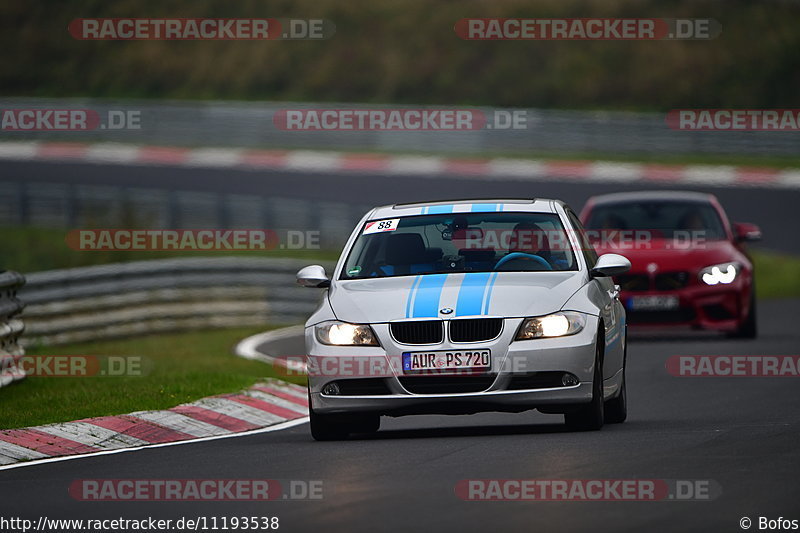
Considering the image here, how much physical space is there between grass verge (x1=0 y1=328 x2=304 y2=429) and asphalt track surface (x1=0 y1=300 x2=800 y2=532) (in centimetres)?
146

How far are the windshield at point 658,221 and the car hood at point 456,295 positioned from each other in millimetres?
8656

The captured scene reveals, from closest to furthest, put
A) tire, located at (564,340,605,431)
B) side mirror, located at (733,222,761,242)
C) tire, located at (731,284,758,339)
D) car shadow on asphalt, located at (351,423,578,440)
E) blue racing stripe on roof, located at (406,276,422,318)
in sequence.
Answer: blue racing stripe on roof, located at (406,276,422,318) < tire, located at (564,340,605,431) < car shadow on asphalt, located at (351,423,578,440) < tire, located at (731,284,758,339) < side mirror, located at (733,222,761,242)

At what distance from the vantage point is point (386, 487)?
8.86 metres

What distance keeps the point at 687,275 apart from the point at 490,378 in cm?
895

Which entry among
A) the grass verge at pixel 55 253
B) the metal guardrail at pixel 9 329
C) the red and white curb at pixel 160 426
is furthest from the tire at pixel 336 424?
the grass verge at pixel 55 253

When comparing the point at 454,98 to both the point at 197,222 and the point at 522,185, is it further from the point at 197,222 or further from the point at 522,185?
the point at 197,222

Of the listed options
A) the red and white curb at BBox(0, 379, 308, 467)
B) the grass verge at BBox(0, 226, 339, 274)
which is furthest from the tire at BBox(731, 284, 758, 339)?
the grass verge at BBox(0, 226, 339, 274)

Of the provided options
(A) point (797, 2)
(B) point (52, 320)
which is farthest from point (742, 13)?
(B) point (52, 320)

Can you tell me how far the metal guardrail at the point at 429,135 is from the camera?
42.3 m

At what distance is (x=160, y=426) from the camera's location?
12484mm

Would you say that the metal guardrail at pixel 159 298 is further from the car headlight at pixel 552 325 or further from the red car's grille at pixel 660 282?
the car headlight at pixel 552 325

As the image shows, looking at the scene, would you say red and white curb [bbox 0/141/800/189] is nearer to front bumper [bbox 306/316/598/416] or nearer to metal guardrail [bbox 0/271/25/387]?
metal guardrail [bbox 0/271/25/387]

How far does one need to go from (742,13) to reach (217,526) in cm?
5089

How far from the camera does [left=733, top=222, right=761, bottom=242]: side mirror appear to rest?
65.6 feet
